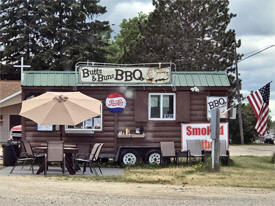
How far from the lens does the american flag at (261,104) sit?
16391mm

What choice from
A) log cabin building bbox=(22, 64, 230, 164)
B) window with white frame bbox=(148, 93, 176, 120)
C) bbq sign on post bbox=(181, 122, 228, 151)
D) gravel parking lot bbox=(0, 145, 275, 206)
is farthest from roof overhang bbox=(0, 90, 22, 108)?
gravel parking lot bbox=(0, 145, 275, 206)

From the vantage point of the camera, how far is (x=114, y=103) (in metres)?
17.6

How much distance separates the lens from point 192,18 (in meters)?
44.8

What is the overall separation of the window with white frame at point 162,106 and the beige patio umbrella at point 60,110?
3.33 m

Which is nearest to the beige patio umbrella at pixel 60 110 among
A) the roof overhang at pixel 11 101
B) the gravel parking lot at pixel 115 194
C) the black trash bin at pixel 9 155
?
the black trash bin at pixel 9 155

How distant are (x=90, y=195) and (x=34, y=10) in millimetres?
36976

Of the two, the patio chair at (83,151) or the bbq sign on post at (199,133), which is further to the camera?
the bbq sign on post at (199,133)

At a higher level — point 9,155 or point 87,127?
point 87,127

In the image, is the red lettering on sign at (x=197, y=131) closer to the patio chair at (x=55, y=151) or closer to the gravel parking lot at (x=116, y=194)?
the patio chair at (x=55, y=151)

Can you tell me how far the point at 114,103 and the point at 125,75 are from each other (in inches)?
42.3

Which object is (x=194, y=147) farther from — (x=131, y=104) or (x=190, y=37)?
(x=190, y=37)

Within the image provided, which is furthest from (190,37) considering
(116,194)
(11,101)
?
(116,194)

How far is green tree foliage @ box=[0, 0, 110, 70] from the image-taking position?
4284cm

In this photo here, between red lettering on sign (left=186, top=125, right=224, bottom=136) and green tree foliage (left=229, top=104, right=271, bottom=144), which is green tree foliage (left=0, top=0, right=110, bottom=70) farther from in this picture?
red lettering on sign (left=186, top=125, right=224, bottom=136)
